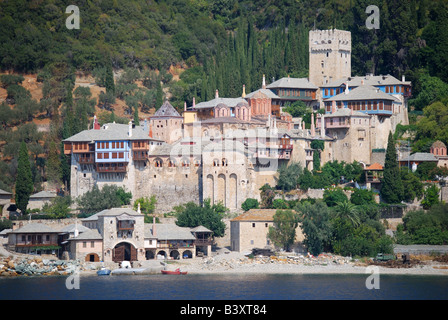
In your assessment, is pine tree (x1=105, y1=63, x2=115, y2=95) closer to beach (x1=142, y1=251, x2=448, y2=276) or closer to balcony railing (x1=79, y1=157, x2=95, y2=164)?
balcony railing (x1=79, y1=157, x2=95, y2=164)

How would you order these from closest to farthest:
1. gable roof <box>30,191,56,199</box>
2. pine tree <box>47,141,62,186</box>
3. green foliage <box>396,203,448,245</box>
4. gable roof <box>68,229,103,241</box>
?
gable roof <box>68,229,103,241</box>, green foliage <box>396,203,448,245</box>, gable roof <box>30,191,56,199</box>, pine tree <box>47,141,62,186</box>

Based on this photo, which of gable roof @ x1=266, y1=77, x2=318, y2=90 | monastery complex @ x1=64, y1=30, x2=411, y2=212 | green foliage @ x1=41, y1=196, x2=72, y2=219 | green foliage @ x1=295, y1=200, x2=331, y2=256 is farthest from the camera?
gable roof @ x1=266, y1=77, x2=318, y2=90

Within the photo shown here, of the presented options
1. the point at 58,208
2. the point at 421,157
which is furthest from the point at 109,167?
the point at 421,157

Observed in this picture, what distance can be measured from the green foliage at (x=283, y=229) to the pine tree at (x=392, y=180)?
919cm

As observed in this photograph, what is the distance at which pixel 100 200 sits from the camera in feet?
294

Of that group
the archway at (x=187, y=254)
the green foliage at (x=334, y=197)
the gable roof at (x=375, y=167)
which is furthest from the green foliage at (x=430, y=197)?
the archway at (x=187, y=254)

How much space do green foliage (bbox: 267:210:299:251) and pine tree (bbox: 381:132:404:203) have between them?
9194 mm

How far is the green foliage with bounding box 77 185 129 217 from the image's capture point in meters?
89.5

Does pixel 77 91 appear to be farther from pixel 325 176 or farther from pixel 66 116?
pixel 325 176

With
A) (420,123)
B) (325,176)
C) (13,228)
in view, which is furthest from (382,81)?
(13,228)

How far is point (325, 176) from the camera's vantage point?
9075cm

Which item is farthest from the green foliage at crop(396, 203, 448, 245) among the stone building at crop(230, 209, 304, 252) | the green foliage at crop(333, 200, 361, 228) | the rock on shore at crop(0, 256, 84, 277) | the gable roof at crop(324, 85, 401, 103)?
the rock on shore at crop(0, 256, 84, 277)

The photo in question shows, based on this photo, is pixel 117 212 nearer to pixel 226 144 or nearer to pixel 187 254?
pixel 187 254

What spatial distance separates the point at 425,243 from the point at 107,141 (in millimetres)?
29108
